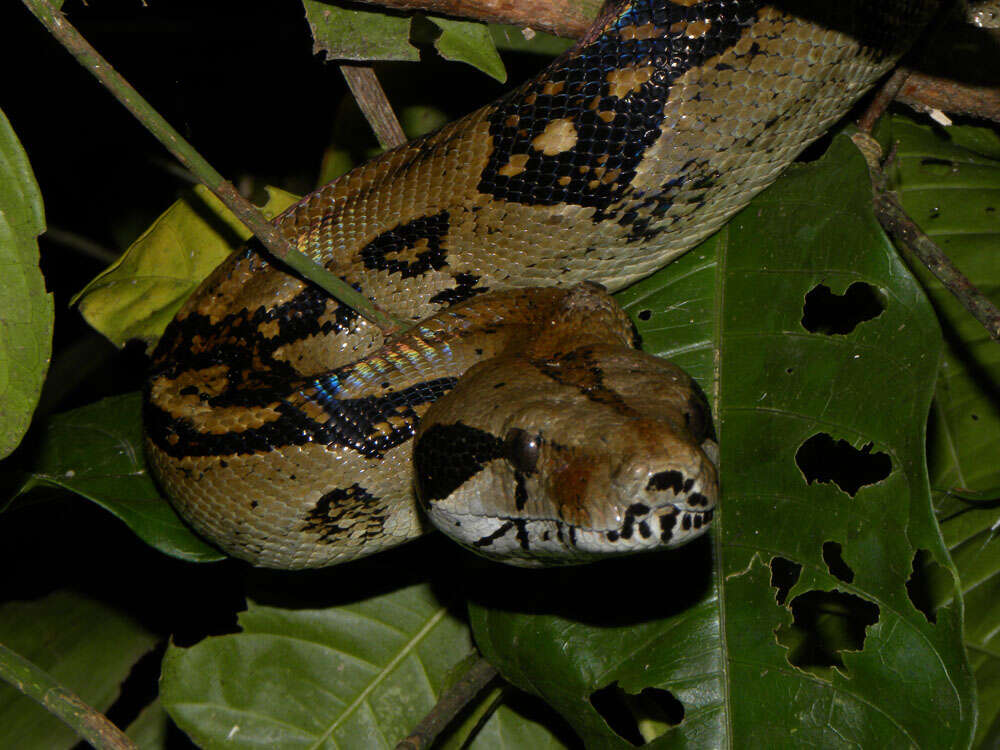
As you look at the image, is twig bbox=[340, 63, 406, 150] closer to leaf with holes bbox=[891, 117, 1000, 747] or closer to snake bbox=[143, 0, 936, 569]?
snake bbox=[143, 0, 936, 569]

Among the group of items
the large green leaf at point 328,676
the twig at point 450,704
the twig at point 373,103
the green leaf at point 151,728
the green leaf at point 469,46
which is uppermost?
the green leaf at point 469,46

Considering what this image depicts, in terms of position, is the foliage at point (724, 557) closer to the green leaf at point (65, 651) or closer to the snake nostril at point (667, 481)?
the green leaf at point (65, 651)

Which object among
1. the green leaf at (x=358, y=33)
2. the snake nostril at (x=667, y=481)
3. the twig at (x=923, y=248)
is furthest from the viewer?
the green leaf at (x=358, y=33)

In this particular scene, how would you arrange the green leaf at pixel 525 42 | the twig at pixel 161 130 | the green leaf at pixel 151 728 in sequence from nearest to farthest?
1. the twig at pixel 161 130
2. the green leaf at pixel 525 42
3. the green leaf at pixel 151 728

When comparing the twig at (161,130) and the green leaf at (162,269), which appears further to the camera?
the green leaf at (162,269)

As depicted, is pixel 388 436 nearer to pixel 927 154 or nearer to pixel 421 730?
pixel 421 730

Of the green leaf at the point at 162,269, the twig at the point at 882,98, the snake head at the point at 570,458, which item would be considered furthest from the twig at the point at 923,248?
the green leaf at the point at 162,269

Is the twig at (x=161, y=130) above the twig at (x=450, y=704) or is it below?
above

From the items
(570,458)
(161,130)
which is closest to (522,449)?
(570,458)

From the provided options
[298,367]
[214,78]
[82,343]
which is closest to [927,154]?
[298,367]
